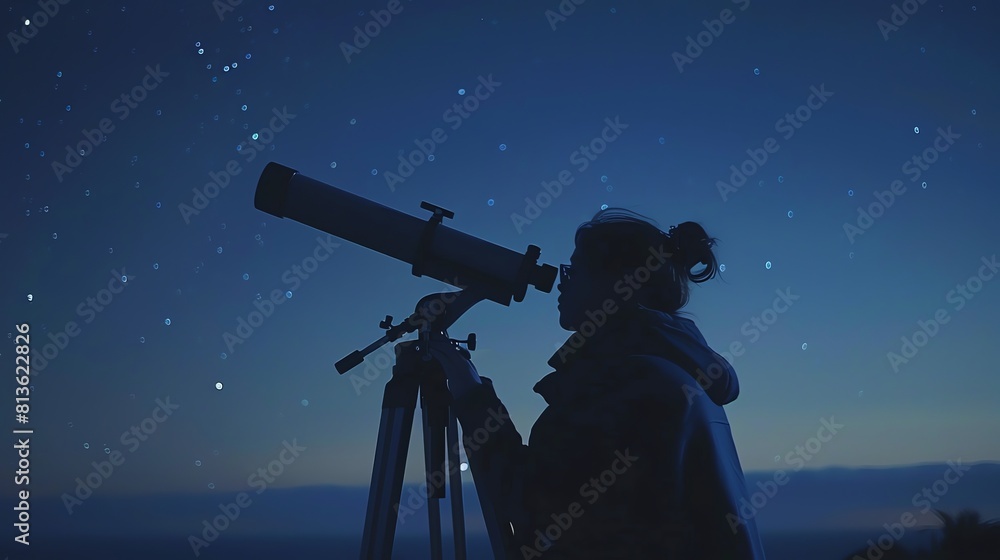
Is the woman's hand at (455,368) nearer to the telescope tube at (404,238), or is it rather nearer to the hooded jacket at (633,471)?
the hooded jacket at (633,471)

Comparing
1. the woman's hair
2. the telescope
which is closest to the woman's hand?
the telescope

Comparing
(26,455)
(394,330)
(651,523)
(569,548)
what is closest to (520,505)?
(569,548)

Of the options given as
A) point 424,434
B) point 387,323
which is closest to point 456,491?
point 424,434

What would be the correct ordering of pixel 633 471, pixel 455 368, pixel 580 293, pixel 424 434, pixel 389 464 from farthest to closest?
1. pixel 424 434
2. pixel 389 464
3. pixel 455 368
4. pixel 580 293
5. pixel 633 471

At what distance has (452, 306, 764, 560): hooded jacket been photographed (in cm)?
94

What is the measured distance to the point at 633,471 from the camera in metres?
0.94

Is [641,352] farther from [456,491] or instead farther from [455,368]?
[456,491]

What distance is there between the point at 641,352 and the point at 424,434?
0.90m

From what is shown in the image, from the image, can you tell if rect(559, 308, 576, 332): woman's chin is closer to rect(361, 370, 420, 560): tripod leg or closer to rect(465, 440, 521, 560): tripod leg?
rect(465, 440, 521, 560): tripod leg

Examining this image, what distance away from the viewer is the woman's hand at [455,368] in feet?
4.19

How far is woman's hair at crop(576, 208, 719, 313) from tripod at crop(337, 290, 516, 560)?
1.92ft

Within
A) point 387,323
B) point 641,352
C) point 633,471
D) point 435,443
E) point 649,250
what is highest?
point 387,323

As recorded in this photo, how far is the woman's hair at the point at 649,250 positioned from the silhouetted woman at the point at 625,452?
93mm

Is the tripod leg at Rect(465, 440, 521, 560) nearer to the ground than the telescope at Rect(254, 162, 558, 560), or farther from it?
nearer to the ground
